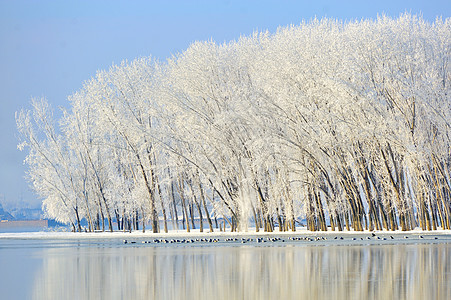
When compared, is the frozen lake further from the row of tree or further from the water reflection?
the row of tree

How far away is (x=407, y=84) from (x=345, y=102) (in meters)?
3.45

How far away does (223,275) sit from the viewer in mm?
15359

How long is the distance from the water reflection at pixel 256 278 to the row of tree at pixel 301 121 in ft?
56.1

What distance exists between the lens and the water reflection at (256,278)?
39.0ft

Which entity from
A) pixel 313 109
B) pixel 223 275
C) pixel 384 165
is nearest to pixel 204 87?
pixel 313 109

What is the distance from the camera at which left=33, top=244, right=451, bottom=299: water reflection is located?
1190 cm

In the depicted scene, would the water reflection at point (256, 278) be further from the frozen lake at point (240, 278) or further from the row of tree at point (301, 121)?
the row of tree at point (301, 121)

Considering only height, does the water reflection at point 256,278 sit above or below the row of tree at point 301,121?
below

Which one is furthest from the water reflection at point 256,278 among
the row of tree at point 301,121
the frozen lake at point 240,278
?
the row of tree at point 301,121

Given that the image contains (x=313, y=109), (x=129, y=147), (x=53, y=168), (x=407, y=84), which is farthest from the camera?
(x=53, y=168)

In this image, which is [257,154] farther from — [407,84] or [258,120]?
[407,84]

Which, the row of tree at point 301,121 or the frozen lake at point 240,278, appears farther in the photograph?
the row of tree at point 301,121

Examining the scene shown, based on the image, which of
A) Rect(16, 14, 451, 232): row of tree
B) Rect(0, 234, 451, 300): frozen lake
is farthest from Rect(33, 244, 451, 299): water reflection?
Rect(16, 14, 451, 232): row of tree

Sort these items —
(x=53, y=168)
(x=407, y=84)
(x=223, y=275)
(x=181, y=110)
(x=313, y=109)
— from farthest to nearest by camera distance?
1. (x=53, y=168)
2. (x=181, y=110)
3. (x=313, y=109)
4. (x=407, y=84)
5. (x=223, y=275)
